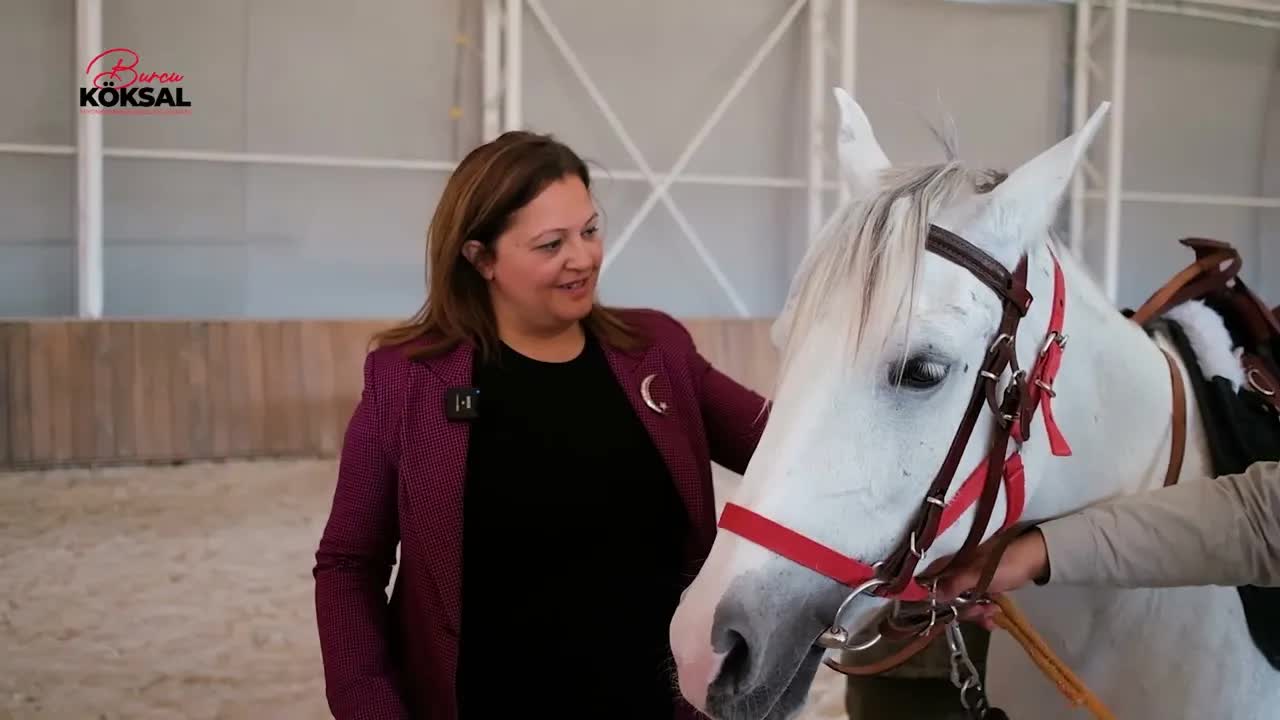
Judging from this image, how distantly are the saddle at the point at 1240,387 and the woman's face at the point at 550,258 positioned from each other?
84cm

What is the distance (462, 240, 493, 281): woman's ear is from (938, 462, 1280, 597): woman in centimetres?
75

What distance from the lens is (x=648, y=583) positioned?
130 centimetres

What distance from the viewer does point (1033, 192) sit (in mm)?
1019

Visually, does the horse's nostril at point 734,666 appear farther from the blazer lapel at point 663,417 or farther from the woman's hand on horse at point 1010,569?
the blazer lapel at point 663,417

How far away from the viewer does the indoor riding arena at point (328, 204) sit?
313 cm

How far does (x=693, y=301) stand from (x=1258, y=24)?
527cm

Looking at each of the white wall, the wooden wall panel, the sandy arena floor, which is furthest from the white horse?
the white wall

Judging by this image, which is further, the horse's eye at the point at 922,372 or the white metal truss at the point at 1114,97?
the white metal truss at the point at 1114,97

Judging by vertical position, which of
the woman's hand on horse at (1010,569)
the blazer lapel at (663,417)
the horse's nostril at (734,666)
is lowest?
the horse's nostril at (734,666)

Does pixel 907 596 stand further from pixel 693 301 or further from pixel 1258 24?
pixel 1258 24

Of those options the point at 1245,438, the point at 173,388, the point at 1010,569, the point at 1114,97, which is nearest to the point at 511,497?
the point at 1010,569

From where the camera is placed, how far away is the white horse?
91 cm

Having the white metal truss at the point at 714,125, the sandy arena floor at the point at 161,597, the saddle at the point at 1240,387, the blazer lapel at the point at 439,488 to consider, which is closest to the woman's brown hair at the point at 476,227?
the blazer lapel at the point at 439,488

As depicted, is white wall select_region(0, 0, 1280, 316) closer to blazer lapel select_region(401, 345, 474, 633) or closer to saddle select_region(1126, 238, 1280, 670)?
saddle select_region(1126, 238, 1280, 670)
